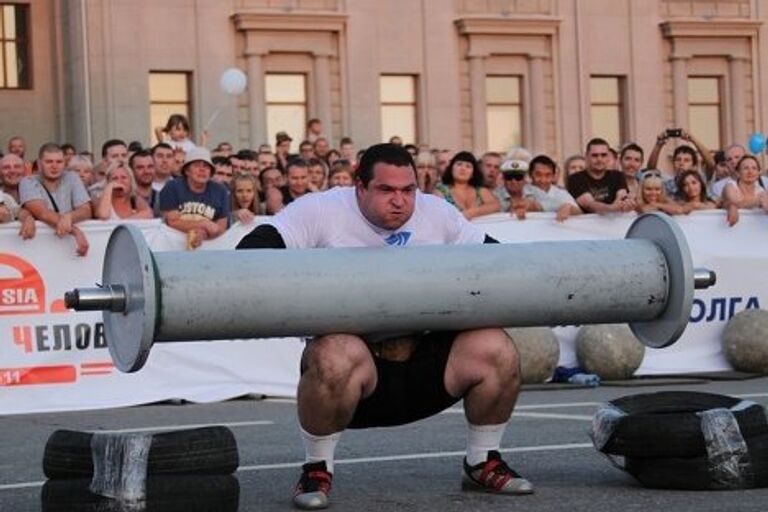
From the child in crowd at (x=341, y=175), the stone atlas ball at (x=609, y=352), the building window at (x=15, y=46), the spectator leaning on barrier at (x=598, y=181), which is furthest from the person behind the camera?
the building window at (x=15, y=46)

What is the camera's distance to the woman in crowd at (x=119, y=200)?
13016 millimetres

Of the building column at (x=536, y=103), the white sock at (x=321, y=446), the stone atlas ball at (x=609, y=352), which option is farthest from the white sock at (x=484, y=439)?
the building column at (x=536, y=103)

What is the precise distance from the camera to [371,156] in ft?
22.9

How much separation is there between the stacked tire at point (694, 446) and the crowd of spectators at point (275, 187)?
19.8ft

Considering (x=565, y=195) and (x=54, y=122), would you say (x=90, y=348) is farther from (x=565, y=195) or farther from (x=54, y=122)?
(x=54, y=122)

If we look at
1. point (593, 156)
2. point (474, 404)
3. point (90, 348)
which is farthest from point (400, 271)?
point (593, 156)

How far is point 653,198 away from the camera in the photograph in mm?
14336


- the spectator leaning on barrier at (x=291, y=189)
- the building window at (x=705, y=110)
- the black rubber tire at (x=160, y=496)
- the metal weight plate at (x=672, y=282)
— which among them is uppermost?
the building window at (x=705, y=110)

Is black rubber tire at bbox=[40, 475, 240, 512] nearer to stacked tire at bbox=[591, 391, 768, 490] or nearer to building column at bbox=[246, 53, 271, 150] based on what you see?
stacked tire at bbox=[591, 391, 768, 490]

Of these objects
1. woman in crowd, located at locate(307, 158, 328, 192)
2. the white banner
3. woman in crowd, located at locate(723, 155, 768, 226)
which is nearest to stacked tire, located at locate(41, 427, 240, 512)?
the white banner

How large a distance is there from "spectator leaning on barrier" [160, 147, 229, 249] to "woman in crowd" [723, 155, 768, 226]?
3987 millimetres

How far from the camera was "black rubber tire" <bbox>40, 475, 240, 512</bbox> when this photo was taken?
653 centimetres

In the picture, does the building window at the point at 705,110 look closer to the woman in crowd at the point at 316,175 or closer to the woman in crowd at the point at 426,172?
the woman in crowd at the point at 426,172

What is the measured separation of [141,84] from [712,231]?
20860 mm
